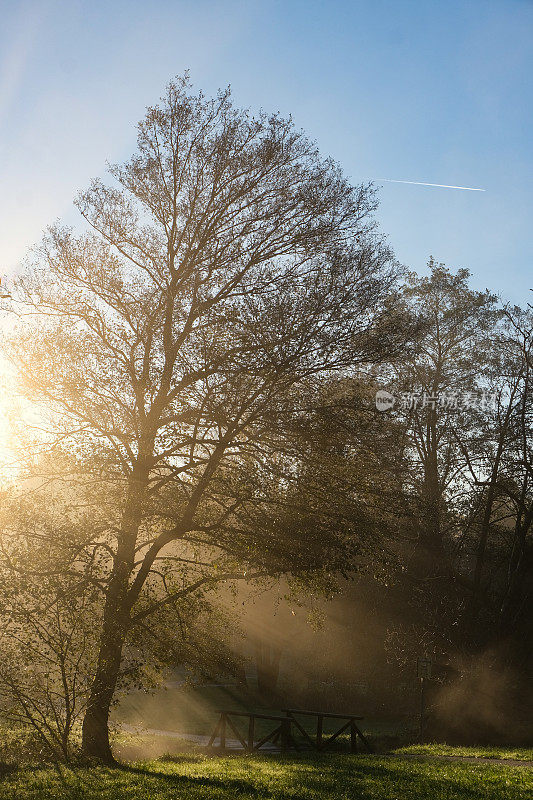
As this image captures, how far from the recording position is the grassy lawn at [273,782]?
9039 mm

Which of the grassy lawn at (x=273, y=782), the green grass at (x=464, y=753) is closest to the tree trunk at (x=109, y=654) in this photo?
the grassy lawn at (x=273, y=782)

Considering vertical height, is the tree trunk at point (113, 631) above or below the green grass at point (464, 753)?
above

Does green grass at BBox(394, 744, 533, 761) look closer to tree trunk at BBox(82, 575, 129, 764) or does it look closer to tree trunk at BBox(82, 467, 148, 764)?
tree trunk at BBox(82, 467, 148, 764)

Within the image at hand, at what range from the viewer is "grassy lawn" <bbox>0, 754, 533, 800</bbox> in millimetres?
9039

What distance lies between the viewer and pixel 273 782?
10.5 metres

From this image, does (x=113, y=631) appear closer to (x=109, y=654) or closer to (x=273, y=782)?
(x=109, y=654)

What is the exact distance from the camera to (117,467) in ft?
42.4

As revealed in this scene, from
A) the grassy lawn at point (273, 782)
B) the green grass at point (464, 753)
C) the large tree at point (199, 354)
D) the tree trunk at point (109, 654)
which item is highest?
the large tree at point (199, 354)

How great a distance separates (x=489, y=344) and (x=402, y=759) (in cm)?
1576

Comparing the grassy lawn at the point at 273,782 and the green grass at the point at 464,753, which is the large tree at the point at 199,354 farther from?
the green grass at the point at 464,753

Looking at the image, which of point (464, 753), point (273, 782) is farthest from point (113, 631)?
point (464, 753)

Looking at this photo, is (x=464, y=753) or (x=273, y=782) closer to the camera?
(x=273, y=782)

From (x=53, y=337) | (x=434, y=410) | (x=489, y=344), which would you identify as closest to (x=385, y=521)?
(x=53, y=337)

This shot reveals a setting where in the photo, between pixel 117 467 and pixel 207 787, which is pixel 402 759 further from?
pixel 117 467
